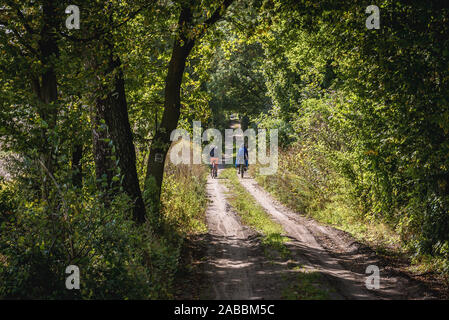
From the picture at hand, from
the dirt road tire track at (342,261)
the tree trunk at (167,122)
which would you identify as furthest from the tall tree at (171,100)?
the dirt road tire track at (342,261)

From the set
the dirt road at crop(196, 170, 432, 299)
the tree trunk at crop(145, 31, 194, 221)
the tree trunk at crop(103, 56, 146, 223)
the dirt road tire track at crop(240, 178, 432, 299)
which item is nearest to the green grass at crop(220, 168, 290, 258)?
the dirt road at crop(196, 170, 432, 299)

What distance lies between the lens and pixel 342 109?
30.2 ft

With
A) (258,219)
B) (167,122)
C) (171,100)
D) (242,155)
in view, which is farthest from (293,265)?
(242,155)

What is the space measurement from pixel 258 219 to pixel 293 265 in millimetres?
4645

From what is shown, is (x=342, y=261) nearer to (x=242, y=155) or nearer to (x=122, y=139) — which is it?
(x=122, y=139)

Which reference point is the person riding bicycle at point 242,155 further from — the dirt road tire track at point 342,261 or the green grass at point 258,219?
the dirt road tire track at point 342,261

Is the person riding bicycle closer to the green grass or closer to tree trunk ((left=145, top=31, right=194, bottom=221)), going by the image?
the green grass

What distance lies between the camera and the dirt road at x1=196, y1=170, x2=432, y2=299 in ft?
19.2

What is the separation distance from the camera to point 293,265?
23.0ft

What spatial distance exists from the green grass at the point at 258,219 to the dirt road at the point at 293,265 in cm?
21

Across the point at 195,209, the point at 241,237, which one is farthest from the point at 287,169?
the point at 241,237

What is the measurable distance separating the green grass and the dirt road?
0.21 metres
